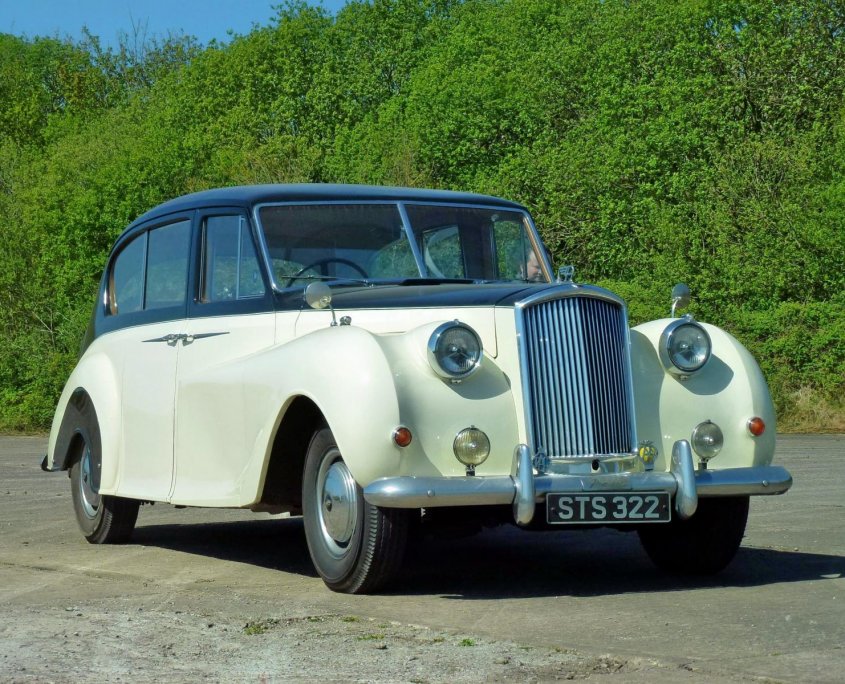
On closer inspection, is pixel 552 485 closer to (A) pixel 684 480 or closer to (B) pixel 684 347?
(A) pixel 684 480

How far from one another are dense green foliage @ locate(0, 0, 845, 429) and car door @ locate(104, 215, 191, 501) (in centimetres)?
→ 1859

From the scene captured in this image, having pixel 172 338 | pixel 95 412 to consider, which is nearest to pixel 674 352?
pixel 172 338

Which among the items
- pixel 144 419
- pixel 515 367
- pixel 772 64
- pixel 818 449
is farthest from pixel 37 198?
pixel 515 367

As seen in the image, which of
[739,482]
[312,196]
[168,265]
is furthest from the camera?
Result: [168,265]

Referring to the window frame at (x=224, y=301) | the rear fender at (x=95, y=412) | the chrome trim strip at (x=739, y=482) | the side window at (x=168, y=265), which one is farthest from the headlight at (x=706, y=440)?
the rear fender at (x=95, y=412)

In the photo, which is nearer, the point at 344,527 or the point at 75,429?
the point at 344,527

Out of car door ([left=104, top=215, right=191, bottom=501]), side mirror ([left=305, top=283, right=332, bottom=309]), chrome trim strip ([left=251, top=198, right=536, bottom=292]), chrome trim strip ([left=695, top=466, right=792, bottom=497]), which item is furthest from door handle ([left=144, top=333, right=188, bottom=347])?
chrome trim strip ([left=695, top=466, right=792, bottom=497])

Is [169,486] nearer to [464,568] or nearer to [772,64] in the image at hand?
[464,568]

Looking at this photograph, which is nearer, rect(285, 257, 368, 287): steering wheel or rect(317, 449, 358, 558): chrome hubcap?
rect(317, 449, 358, 558): chrome hubcap

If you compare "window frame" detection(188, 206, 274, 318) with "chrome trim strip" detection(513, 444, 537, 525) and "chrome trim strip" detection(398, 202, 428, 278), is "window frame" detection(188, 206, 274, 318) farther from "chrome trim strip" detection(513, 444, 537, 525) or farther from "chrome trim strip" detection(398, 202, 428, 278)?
"chrome trim strip" detection(513, 444, 537, 525)

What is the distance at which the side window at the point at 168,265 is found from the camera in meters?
8.66

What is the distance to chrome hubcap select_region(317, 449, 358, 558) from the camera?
21.3ft

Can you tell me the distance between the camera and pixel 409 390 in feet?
20.7

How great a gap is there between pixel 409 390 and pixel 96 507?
13.0ft
